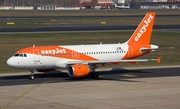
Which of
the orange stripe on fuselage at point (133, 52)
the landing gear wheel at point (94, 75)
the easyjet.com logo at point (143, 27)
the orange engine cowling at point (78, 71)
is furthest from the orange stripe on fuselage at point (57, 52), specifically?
the easyjet.com logo at point (143, 27)

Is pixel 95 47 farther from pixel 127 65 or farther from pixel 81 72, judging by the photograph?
pixel 127 65

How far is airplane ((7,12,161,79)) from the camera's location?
51.3 m

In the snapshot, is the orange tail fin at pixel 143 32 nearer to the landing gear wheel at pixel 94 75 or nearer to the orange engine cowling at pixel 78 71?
the landing gear wheel at pixel 94 75

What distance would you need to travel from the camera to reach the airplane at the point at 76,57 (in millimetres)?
51281

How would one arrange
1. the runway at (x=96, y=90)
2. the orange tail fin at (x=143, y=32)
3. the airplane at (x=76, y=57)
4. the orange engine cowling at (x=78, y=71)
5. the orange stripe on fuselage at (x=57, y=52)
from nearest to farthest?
the runway at (x=96, y=90) < the orange engine cowling at (x=78, y=71) < the airplane at (x=76, y=57) < the orange stripe on fuselage at (x=57, y=52) < the orange tail fin at (x=143, y=32)

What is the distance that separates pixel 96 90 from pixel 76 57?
859cm

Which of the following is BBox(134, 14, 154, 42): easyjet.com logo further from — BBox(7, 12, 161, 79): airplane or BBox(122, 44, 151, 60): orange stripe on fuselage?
BBox(122, 44, 151, 60): orange stripe on fuselage

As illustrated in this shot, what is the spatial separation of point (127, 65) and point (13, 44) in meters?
27.6

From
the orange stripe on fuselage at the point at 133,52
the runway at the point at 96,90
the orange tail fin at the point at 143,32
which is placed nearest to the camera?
the runway at the point at 96,90

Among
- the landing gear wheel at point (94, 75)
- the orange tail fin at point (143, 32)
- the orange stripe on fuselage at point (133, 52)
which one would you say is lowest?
the landing gear wheel at point (94, 75)

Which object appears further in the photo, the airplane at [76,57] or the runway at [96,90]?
the airplane at [76,57]

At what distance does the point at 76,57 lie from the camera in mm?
53594

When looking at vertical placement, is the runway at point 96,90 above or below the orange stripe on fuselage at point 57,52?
below

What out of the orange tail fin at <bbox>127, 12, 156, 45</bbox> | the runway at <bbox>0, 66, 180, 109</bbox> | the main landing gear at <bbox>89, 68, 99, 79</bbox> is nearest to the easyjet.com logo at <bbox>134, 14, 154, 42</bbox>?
the orange tail fin at <bbox>127, 12, 156, 45</bbox>
